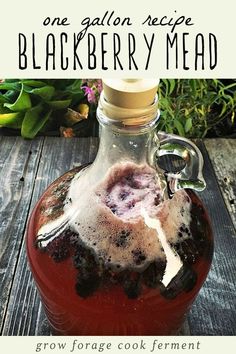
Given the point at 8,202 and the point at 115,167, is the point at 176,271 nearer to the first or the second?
the point at 115,167

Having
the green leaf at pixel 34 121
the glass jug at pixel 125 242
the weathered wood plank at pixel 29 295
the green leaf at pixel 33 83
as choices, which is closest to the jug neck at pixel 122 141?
the glass jug at pixel 125 242

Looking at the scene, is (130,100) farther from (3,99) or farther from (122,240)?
(3,99)

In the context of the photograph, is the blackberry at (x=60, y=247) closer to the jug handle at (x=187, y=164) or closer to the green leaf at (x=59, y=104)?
the jug handle at (x=187, y=164)

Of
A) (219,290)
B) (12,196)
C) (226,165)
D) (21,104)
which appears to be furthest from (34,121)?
(219,290)

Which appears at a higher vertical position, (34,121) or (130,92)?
(130,92)

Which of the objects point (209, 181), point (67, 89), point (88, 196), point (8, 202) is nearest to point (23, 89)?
point (67, 89)

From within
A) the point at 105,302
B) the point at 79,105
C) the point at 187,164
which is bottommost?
the point at 79,105

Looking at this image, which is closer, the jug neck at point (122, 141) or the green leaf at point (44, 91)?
the jug neck at point (122, 141)
